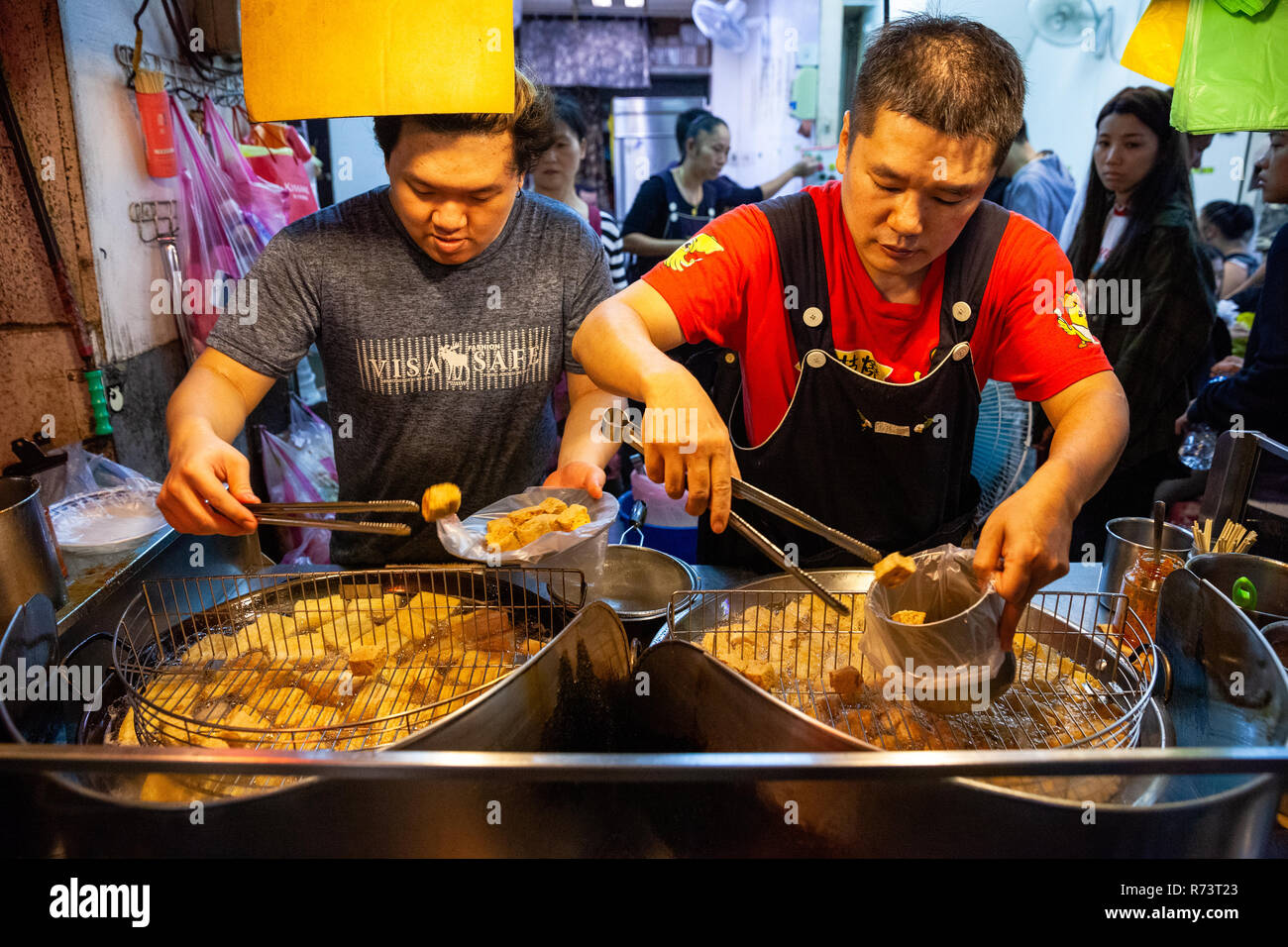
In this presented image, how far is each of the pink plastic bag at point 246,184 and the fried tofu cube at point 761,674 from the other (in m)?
2.96

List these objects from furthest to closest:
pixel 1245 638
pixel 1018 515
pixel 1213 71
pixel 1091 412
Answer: pixel 1213 71 → pixel 1091 412 → pixel 1018 515 → pixel 1245 638

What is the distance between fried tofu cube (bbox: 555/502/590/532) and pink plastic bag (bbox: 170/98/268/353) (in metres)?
2.33

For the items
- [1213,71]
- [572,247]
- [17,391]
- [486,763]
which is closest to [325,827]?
[486,763]

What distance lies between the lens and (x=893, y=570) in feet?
4.31

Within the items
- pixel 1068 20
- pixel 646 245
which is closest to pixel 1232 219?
pixel 1068 20

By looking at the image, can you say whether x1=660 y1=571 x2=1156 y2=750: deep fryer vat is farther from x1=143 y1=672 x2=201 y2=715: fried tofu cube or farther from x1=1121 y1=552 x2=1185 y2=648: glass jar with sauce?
x1=143 y1=672 x2=201 y2=715: fried tofu cube

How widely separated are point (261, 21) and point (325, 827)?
136 cm

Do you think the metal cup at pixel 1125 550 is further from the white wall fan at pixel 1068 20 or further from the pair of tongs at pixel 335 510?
the white wall fan at pixel 1068 20

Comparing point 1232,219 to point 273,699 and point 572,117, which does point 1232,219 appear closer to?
point 572,117

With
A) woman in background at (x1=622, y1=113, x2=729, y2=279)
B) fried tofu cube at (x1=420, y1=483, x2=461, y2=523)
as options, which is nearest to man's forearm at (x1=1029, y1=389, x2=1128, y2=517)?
fried tofu cube at (x1=420, y1=483, x2=461, y2=523)

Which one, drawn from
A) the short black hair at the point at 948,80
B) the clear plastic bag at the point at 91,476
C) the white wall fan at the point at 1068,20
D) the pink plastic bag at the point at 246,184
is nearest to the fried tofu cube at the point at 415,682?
the short black hair at the point at 948,80

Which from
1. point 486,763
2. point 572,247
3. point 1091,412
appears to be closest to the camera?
point 486,763

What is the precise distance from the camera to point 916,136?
149cm

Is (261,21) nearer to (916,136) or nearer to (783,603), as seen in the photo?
(916,136)
